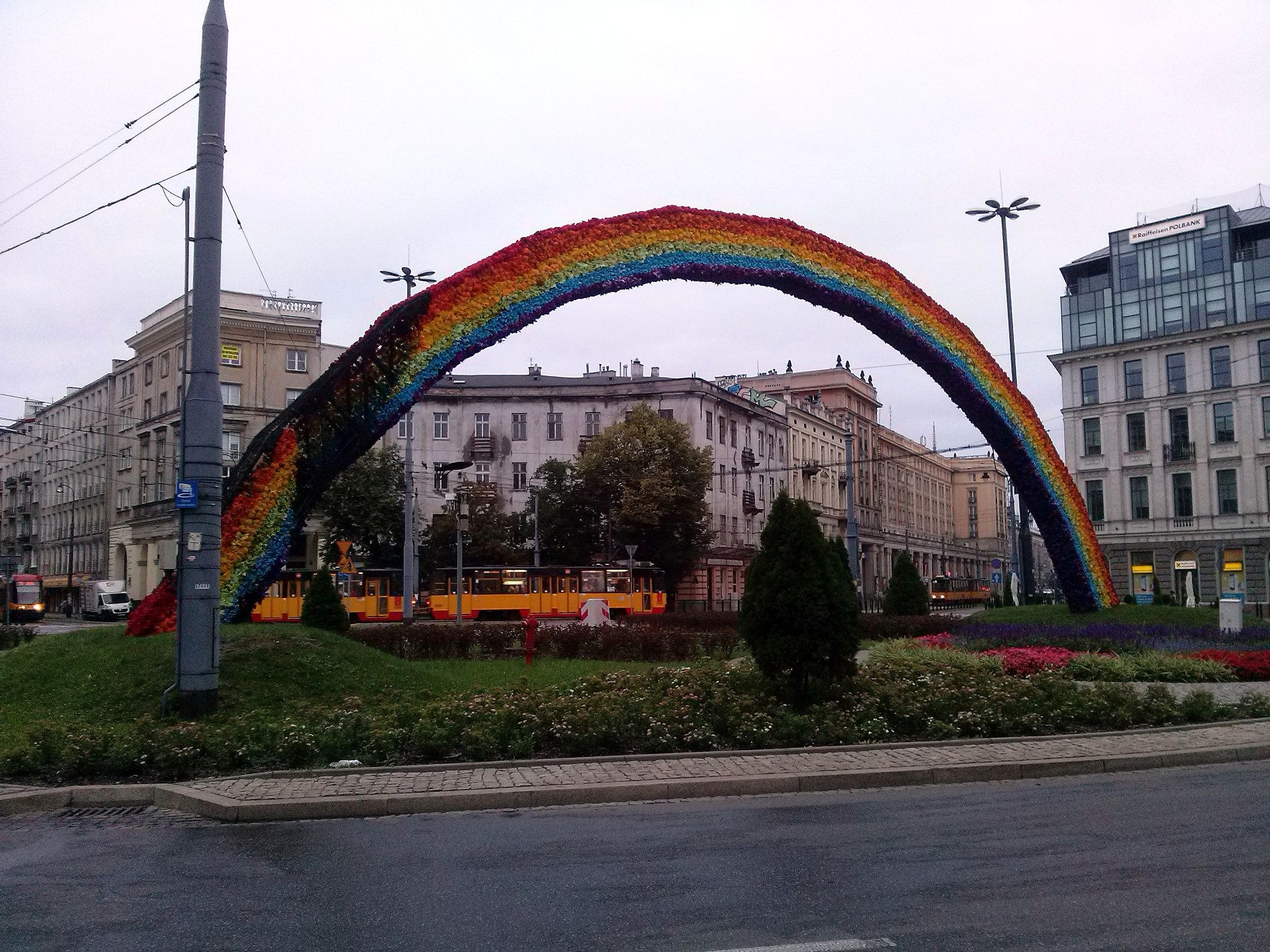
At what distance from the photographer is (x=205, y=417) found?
13234mm

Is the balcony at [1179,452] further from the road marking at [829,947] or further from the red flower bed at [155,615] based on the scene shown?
the road marking at [829,947]

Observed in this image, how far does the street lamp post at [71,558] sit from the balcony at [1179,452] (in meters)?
68.4

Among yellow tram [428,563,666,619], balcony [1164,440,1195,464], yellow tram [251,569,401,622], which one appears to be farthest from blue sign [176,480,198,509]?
balcony [1164,440,1195,464]

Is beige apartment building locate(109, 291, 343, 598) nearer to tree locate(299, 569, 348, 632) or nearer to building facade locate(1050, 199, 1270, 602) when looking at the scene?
tree locate(299, 569, 348, 632)

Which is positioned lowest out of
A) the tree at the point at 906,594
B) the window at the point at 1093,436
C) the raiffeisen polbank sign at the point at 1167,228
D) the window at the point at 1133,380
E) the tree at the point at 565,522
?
the tree at the point at 906,594

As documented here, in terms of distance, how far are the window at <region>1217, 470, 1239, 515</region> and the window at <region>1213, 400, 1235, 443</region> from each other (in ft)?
6.27

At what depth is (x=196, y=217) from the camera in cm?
1321

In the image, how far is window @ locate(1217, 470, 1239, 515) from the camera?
64.1m

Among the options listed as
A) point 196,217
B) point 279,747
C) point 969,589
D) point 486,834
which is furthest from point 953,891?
Result: point 969,589

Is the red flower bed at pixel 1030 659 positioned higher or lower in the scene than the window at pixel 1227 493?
lower

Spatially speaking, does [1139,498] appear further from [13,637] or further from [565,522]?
[13,637]

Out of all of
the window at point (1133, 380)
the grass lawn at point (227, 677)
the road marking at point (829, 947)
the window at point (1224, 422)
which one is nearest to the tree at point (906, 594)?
the grass lawn at point (227, 677)

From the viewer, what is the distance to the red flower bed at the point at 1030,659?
18266 millimetres

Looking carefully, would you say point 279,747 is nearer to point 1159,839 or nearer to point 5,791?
point 5,791
